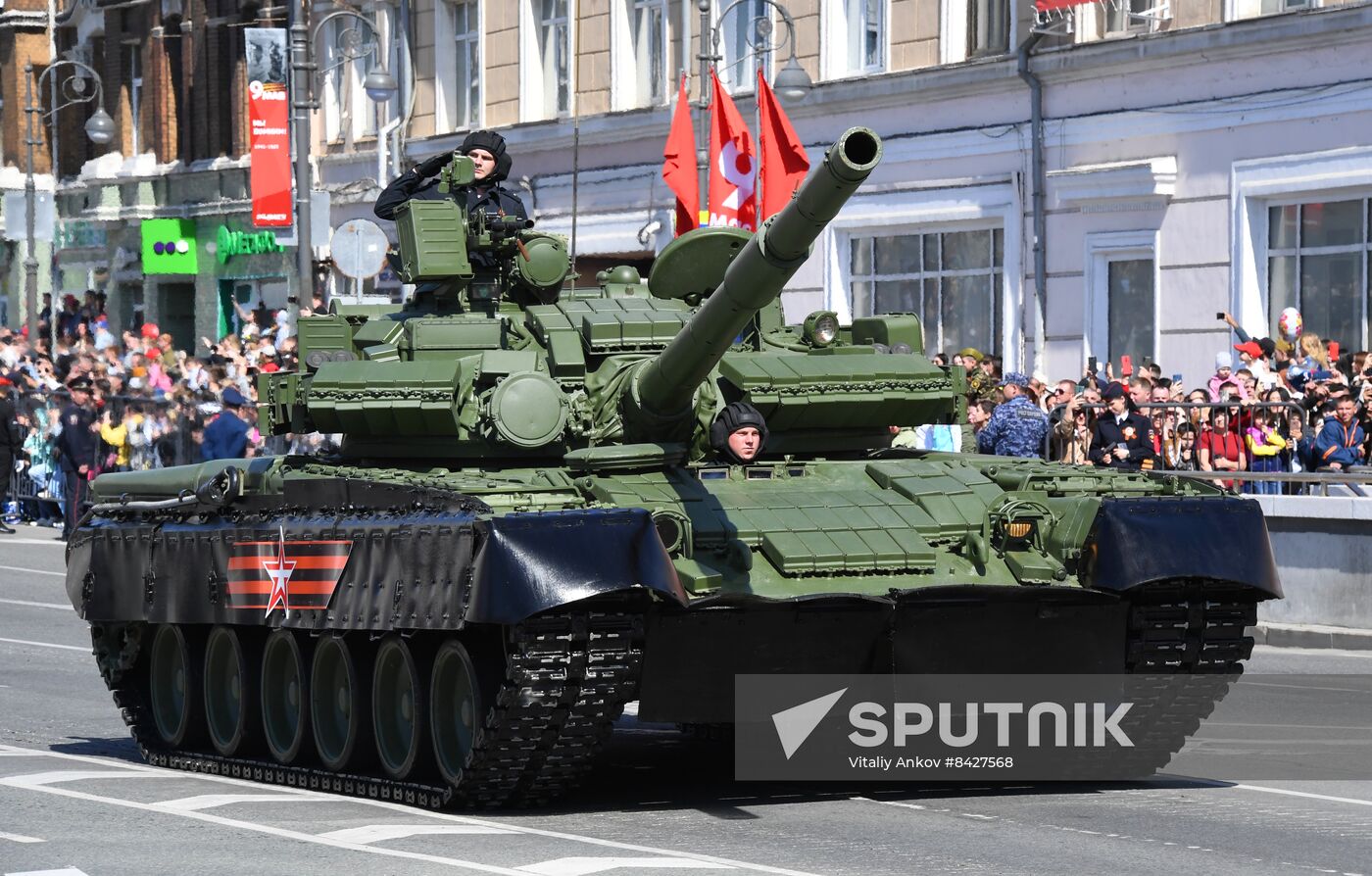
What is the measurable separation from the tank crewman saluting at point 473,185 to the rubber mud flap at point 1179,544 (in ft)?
13.6

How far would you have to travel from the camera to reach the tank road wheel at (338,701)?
12797 mm

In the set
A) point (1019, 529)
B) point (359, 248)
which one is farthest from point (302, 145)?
point (1019, 529)

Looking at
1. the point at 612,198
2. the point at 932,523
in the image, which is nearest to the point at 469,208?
the point at 932,523

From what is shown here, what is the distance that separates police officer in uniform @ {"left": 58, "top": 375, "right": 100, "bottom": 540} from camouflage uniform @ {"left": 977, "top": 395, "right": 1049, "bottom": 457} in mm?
14067

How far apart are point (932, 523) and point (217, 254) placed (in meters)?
32.2

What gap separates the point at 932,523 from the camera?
1194 centimetres

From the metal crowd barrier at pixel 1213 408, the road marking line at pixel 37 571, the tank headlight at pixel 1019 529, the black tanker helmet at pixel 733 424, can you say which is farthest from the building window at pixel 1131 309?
the tank headlight at pixel 1019 529

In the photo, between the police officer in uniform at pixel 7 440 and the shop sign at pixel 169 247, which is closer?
the police officer in uniform at pixel 7 440

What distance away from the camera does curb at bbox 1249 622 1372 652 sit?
19.1 m

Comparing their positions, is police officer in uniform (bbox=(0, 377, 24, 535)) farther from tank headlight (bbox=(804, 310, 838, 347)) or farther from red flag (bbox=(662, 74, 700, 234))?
tank headlight (bbox=(804, 310, 838, 347))

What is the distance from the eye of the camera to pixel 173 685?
14969mm

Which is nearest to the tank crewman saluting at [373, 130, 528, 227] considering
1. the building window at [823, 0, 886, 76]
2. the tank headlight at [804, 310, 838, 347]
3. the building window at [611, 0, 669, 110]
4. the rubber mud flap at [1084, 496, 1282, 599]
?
the tank headlight at [804, 310, 838, 347]

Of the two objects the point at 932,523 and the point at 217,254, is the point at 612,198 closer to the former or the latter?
the point at 217,254

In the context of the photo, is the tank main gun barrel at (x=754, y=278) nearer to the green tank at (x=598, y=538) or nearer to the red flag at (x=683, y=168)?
the green tank at (x=598, y=538)
